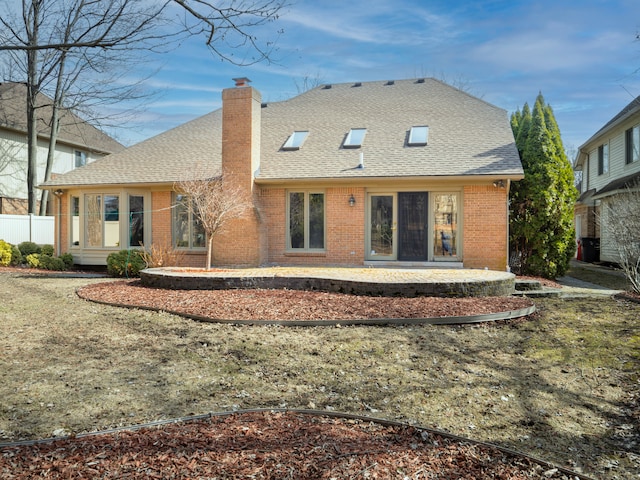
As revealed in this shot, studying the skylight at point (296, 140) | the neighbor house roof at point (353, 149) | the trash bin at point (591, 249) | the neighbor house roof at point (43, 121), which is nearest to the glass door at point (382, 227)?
the neighbor house roof at point (353, 149)

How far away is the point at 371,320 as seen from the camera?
303 inches

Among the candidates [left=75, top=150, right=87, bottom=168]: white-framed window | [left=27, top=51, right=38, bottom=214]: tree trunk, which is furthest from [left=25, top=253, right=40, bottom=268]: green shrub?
[left=75, top=150, right=87, bottom=168]: white-framed window

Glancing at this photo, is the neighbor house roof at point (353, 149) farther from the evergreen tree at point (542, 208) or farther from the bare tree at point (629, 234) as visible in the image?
the bare tree at point (629, 234)

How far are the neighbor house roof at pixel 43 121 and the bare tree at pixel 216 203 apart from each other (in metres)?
12.0

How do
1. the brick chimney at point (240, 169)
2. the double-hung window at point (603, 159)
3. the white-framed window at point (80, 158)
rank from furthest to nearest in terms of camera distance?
the white-framed window at point (80, 158), the double-hung window at point (603, 159), the brick chimney at point (240, 169)

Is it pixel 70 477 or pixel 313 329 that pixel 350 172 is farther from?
pixel 70 477

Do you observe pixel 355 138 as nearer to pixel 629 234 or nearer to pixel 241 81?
pixel 241 81

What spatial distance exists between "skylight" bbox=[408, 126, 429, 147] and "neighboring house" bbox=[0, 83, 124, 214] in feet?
52.8

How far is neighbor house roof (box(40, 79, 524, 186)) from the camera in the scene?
46.3 feet

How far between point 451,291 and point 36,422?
7.21 metres

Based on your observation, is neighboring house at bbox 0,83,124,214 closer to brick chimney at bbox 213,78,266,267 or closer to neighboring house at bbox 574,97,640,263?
brick chimney at bbox 213,78,266,267

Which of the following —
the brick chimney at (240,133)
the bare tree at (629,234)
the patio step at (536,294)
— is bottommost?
the patio step at (536,294)

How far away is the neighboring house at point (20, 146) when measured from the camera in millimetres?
23469

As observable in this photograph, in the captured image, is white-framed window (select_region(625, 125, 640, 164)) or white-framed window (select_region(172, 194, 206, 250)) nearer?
white-framed window (select_region(172, 194, 206, 250))
